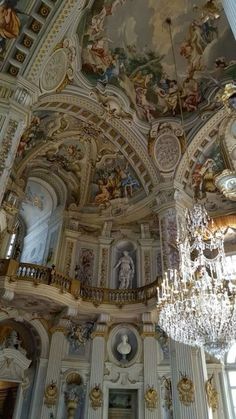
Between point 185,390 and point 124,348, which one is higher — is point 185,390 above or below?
below

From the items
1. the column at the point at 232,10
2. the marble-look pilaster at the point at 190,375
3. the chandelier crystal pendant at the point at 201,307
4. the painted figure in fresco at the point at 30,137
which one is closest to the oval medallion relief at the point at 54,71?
the painted figure in fresco at the point at 30,137

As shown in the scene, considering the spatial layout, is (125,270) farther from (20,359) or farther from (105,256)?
(20,359)

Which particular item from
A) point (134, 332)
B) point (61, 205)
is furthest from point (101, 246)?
point (134, 332)

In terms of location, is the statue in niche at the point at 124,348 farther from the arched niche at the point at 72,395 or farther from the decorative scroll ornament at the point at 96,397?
the arched niche at the point at 72,395

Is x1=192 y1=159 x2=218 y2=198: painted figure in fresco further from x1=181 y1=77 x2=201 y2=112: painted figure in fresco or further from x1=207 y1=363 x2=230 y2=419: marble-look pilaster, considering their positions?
x1=207 y1=363 x2=230 y2=419: marble-look pilaster

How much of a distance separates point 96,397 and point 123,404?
103 centimetres

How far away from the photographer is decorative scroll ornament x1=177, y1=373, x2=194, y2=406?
9.59 meters

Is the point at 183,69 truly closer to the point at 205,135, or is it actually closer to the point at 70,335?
the point at 205,135

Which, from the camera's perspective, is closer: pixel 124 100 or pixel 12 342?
pixel 12 342

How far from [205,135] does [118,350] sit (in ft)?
28.3

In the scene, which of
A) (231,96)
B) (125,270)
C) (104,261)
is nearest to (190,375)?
(125,270)

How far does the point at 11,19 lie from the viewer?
9.17m

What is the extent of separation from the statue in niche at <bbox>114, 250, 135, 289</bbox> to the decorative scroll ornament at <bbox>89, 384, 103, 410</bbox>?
3.74 meters

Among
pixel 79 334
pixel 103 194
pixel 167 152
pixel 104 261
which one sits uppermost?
pixel 167 152
